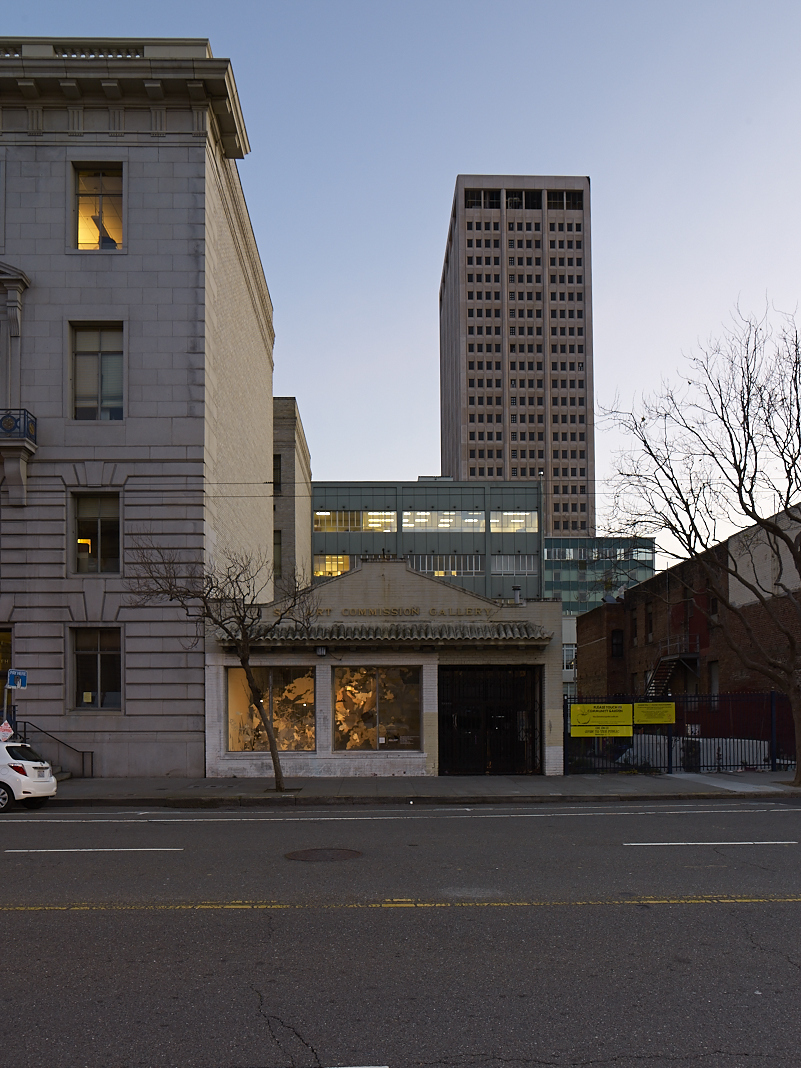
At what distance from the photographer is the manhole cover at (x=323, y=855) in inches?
459

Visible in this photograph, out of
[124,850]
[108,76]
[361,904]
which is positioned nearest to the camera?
[361,904]

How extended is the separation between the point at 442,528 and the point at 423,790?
60.8m

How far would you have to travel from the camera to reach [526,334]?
15712 cm

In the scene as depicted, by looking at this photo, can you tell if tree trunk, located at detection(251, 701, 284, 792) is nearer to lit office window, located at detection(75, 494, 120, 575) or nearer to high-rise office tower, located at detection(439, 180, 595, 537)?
lit office window, located at detection(75, 494, 120, 575)

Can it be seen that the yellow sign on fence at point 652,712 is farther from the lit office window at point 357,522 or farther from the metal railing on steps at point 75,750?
the lit office window at point 357,522

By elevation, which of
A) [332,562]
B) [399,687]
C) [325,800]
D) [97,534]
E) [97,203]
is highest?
[97,203]

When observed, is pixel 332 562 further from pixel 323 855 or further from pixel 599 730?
pixel 323 855

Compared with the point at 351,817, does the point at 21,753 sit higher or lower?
higher

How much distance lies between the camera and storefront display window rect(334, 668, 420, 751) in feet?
78.6

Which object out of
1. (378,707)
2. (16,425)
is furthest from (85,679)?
(378,707)

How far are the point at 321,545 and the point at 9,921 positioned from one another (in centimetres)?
7195

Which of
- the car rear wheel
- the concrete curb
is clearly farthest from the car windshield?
the concrete curb

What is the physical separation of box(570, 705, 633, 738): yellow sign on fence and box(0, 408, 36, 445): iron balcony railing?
51.0ft

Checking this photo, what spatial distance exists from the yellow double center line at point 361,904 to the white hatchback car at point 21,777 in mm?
8670
